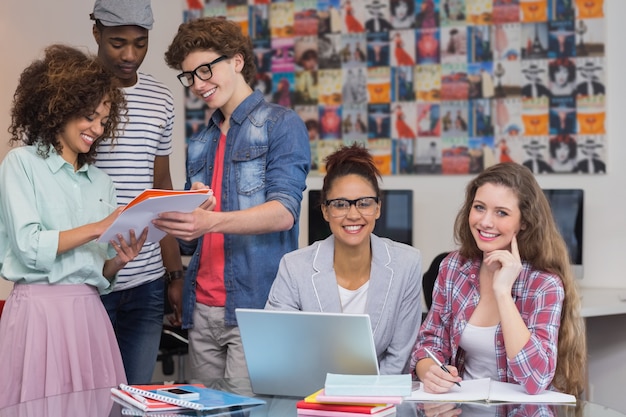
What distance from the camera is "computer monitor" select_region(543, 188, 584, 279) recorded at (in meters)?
4.10

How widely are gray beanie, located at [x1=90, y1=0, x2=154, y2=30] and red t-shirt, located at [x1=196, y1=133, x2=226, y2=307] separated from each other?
1.62 ft

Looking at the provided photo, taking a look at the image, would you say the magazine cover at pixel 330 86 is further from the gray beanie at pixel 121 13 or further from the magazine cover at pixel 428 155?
the gray beanie at pixel 121 13

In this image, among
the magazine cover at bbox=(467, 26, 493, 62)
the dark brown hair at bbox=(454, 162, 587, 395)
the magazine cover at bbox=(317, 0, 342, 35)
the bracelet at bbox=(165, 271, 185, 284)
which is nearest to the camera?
the dark brown hair at bbox=(454, 162, 587, 395)

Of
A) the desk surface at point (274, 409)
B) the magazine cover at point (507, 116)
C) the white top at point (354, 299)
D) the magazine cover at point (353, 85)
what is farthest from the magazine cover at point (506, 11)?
the desk surface at point (274, 409)

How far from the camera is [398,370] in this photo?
241 cm

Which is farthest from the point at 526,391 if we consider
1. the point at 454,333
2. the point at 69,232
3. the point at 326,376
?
the point at 69,232

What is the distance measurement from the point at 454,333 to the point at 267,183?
697 millimetres

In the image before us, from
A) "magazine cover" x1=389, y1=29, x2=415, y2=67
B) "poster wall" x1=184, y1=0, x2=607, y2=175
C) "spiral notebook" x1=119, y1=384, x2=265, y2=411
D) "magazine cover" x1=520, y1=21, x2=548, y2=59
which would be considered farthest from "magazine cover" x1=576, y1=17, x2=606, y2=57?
"spiral notebook" x1=119, y1=384, x2=265, y2=411

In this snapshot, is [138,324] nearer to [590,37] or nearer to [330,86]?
[330,86]

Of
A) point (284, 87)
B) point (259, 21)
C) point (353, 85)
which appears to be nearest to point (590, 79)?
point (353, 85)

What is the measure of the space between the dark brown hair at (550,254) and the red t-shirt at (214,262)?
76cm

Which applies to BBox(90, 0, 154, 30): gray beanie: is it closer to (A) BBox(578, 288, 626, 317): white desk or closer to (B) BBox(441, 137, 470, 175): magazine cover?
(B) BBox(441, 137, 470, 175): magazine cover

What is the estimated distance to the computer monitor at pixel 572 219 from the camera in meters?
4.10

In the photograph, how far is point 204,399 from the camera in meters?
1.99
